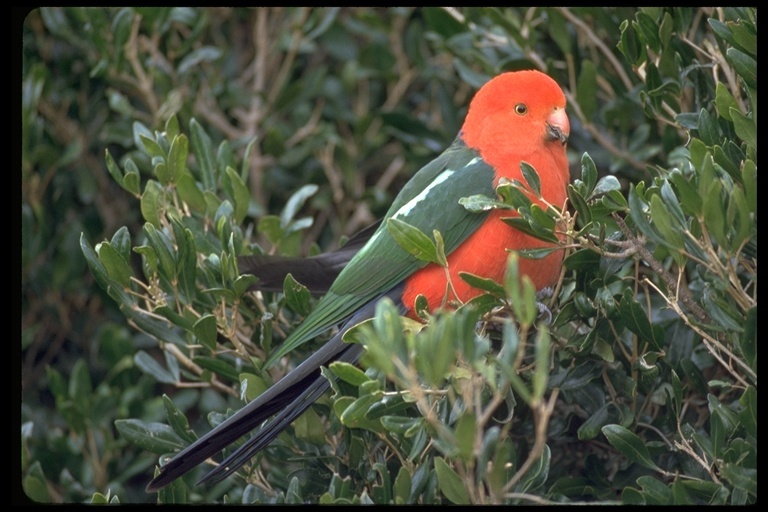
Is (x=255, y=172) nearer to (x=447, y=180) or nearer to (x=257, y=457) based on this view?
(x=447, y=180)

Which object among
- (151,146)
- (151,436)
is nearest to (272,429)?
(151,436)

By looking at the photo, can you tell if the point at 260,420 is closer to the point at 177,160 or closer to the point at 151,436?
the point at 151,436

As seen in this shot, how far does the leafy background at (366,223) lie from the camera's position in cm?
202

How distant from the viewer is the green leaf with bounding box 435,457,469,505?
6.56 feet

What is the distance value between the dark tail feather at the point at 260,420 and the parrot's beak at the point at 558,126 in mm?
1021

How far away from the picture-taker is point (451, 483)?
6.63 feet

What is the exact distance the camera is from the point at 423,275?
2791 mm

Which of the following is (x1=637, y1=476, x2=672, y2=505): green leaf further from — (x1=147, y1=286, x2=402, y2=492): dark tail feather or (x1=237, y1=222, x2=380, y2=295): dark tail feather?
(x1=237, y1=222, x2=380, y2=295): dark tail feather

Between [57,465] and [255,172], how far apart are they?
62.3 inches

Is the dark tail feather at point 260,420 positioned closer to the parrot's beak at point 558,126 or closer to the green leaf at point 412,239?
the green leaf at point 412,239

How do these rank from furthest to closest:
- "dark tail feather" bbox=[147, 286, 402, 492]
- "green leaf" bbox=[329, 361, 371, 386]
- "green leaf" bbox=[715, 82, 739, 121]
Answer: "dark tail feather" bbox=[147, 286, 402, 492] < "green leaf" bbox=[715, 82, 739, 121] < "green leaf" bbox=[329, 361, 371, 386]

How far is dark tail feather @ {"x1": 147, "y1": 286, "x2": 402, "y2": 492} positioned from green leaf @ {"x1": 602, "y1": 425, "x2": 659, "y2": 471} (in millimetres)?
824

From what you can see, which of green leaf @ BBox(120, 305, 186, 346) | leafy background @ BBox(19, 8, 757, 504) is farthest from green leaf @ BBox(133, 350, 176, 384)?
green leaf @ BBox(120, 305, 186, 346)

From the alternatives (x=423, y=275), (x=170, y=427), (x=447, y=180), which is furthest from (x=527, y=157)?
(x=170, y=427)
